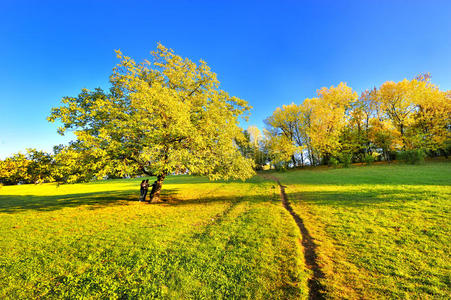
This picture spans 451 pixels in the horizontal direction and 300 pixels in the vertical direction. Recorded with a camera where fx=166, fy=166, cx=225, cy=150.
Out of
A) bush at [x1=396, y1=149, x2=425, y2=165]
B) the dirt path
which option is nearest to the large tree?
the dirt path

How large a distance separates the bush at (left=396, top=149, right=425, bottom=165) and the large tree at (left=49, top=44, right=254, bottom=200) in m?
39.0

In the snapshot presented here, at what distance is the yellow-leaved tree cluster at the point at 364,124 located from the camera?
36875 mm

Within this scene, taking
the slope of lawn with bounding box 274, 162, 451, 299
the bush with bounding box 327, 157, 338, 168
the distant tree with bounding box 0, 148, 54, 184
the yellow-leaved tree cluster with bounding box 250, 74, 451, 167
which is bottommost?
the slope of lawn with bounding box 274, 162, 451, 299

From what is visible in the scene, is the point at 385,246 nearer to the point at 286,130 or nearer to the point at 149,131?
the point at 149,131

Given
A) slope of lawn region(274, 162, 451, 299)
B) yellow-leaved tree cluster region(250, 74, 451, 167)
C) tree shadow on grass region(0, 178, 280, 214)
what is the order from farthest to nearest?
1. yellow-leaved tree cluster region(250, 74, 451, 167)
2. tree shadow on grass region(0, 178, 280, 214)
3. slope of lawn region(274, 162, 451, 299)

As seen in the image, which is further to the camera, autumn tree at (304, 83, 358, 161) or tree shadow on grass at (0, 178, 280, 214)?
autumn tree at (304, 83, 358, 161)

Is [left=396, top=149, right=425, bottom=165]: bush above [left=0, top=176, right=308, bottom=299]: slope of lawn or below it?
above

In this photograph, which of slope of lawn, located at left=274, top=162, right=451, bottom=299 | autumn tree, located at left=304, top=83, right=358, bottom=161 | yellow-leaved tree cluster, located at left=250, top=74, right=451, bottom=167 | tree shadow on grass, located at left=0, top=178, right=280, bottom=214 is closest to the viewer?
slope of lawn, located at left=274, top=162, right=451, bottom=299

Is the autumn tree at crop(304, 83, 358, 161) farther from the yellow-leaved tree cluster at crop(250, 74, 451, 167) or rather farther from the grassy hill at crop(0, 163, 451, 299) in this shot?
the grassy hill at crop(0, 163, 451, 299)

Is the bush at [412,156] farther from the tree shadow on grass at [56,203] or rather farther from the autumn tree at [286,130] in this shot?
the tree shadow on grass at [56,203]

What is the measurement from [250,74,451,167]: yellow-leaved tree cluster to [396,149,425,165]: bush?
1902 millimetres

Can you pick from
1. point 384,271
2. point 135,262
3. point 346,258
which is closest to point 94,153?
point 135,262

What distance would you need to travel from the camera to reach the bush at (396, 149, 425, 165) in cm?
3204

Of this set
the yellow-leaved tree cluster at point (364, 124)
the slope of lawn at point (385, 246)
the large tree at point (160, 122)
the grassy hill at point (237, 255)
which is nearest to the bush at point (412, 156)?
the yellow-leaved tree cluster at point (364, 124)
